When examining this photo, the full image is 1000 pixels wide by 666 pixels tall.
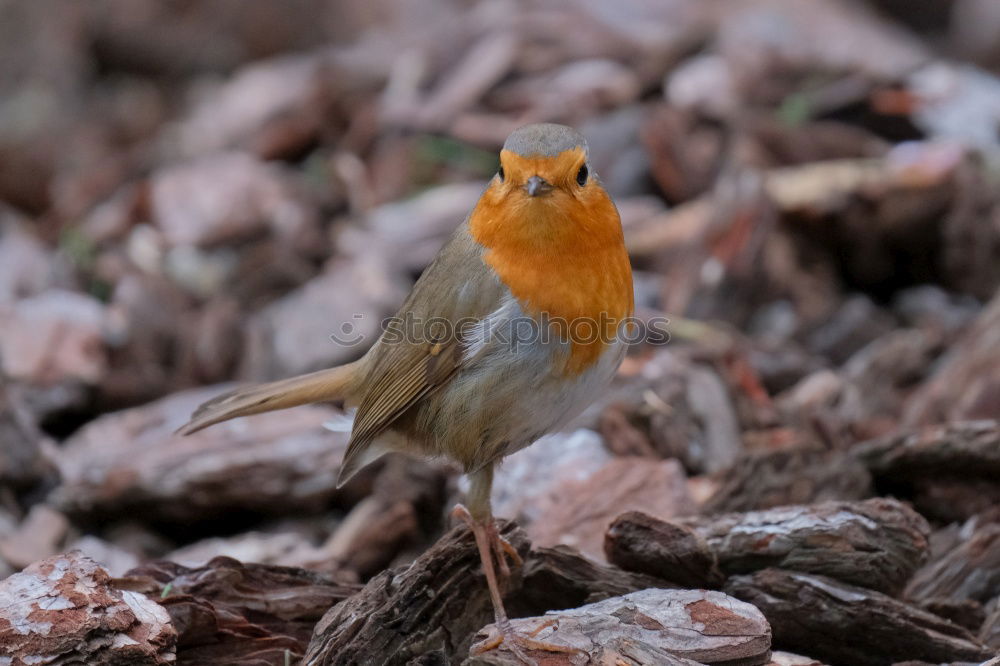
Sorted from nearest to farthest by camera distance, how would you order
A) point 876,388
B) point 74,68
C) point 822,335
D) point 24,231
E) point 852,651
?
1. point 852,651
2. point 876,388
3. point 822,335
4. point 24,231
5. point 74,68

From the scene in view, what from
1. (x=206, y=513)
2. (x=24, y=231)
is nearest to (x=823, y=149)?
(x=206, y=513)

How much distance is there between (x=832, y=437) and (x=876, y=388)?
23.2 inches

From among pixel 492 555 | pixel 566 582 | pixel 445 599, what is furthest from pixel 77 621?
pixel 566 582

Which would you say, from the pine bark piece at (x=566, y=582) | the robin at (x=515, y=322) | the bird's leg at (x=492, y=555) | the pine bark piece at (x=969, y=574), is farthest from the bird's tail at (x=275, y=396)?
the pine bark piece at (x=969, y=574)

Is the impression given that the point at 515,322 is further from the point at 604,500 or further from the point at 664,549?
the point at 604,500

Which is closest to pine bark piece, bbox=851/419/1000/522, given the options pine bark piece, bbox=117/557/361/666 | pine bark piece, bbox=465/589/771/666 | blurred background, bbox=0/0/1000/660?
blurred background, bbox=0/0/1000/660

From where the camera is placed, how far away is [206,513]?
3895 mm

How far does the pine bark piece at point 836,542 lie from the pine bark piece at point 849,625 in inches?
1.9

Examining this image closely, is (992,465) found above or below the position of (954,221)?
below

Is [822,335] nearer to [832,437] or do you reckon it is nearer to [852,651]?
[832,437]

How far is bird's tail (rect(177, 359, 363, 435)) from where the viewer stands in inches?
134

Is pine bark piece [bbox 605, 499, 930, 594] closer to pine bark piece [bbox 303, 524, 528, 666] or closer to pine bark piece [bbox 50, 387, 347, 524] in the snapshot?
pine bark piece [bbox 303, 524, 528, 666]

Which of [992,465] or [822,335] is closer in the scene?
[992,465]

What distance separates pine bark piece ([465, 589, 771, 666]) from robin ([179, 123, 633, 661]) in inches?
13.3
